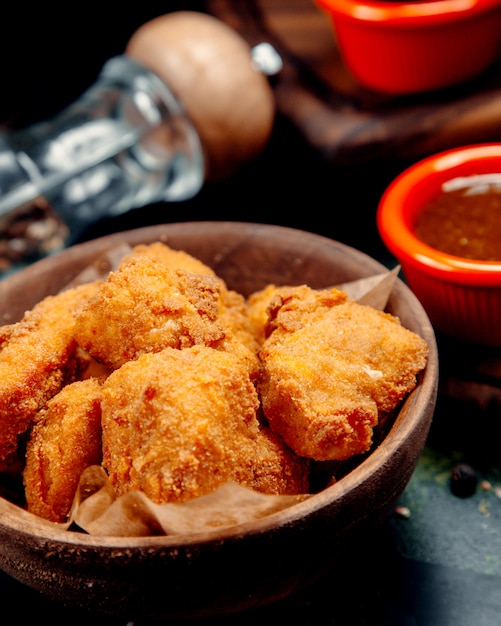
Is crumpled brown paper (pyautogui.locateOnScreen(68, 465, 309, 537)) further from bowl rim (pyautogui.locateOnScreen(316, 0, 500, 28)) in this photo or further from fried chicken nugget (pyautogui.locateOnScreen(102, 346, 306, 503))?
bowl rim (pyautogui.locateOnScreen(316, 0, 500, 28))

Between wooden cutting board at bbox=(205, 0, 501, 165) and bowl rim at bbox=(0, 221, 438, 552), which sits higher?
bowl rim at bbox=(0, 221, 438, 552)

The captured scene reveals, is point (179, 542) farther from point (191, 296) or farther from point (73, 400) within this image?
point (191, 296)

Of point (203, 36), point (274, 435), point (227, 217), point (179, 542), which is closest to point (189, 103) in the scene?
point (203, 36)

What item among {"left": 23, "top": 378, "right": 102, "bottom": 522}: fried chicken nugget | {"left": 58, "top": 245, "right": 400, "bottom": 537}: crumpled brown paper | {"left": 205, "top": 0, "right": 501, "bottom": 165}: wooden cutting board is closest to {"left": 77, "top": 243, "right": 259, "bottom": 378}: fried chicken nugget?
{"left": 23, "top": 378, "right": 102, "bottom": 522}: fried chicken nugget

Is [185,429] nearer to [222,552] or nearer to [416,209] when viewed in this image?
[222,552]

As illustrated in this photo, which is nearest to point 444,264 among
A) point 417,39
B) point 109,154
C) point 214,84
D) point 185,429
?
point 185,429

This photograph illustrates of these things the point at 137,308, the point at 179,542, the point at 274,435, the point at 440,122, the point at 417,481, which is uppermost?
the point at 137,308
